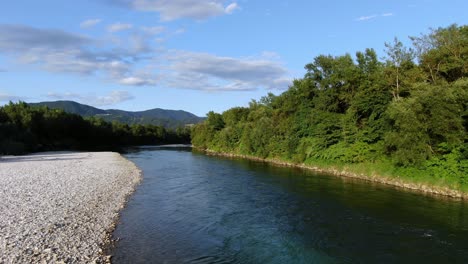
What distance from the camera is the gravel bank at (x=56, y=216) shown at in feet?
43.0

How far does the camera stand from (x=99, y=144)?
14025 centimetres

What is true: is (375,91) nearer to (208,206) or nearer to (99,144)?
(208,206)

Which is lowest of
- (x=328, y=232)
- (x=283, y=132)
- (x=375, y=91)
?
(x=328, y=232)

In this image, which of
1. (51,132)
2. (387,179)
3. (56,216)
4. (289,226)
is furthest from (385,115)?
(51,132)

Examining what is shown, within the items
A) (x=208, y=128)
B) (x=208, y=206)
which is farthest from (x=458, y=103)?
(x=208, y=128)

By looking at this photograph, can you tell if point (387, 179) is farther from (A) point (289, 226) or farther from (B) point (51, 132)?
(B) point (51, 132)

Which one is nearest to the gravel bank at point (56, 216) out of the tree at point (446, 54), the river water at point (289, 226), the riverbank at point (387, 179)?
the river water at point (289, 226)

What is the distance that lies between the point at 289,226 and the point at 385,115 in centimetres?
2507

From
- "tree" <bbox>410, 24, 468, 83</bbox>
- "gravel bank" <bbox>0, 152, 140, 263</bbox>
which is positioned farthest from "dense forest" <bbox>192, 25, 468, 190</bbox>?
"gravel bank" <bbox>0, 152, 140, 263</bbox>

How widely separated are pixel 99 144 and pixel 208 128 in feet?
166

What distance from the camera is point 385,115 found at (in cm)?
3919

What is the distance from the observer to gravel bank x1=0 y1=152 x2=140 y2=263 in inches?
516

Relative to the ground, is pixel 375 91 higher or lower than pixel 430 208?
higher

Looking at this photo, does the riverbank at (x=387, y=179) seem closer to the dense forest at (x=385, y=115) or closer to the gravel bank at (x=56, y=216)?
the dense forest at (x=385, y=115)
